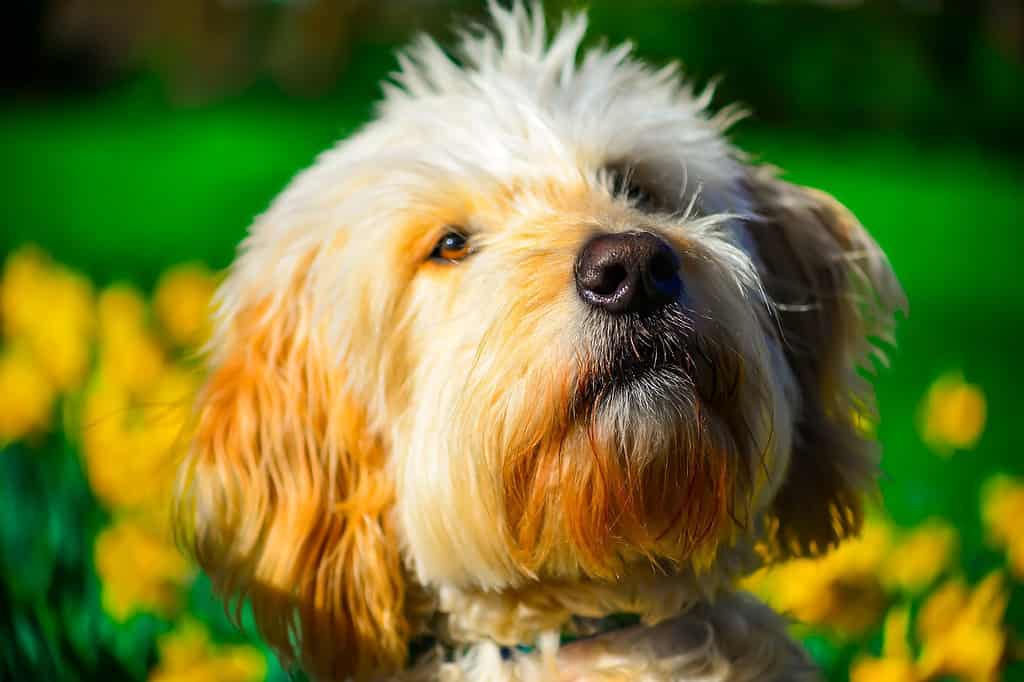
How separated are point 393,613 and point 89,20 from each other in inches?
508

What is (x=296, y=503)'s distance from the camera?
2287 millimetres

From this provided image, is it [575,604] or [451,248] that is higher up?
[451,248]

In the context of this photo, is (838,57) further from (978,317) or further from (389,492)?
(389,492)

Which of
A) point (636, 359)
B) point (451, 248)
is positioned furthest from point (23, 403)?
point (636, 359)

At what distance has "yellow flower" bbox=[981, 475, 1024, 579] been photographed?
8.52ft

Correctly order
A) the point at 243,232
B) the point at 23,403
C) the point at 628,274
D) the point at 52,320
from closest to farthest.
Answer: the point at 628,274
the point at 23,403
the point at 52,320
the point at 243,232

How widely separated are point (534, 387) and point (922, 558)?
1.31 meters

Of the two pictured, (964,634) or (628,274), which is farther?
(964,634)

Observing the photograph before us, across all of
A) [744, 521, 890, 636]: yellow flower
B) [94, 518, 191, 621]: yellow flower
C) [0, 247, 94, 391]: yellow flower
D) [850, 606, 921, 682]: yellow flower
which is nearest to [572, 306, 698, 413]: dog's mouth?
[850, 606, 921, 682]: yellow flower

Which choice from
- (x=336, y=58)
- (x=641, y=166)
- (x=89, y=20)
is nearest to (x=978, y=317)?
(x=641, y=166)

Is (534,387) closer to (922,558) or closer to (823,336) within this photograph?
(823,336)

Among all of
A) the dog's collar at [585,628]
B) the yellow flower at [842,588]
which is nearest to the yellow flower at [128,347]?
the dog's collar at [585,628]

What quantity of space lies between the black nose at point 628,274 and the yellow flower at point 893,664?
0.90 meters

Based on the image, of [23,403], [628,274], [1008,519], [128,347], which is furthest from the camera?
[128,347]
